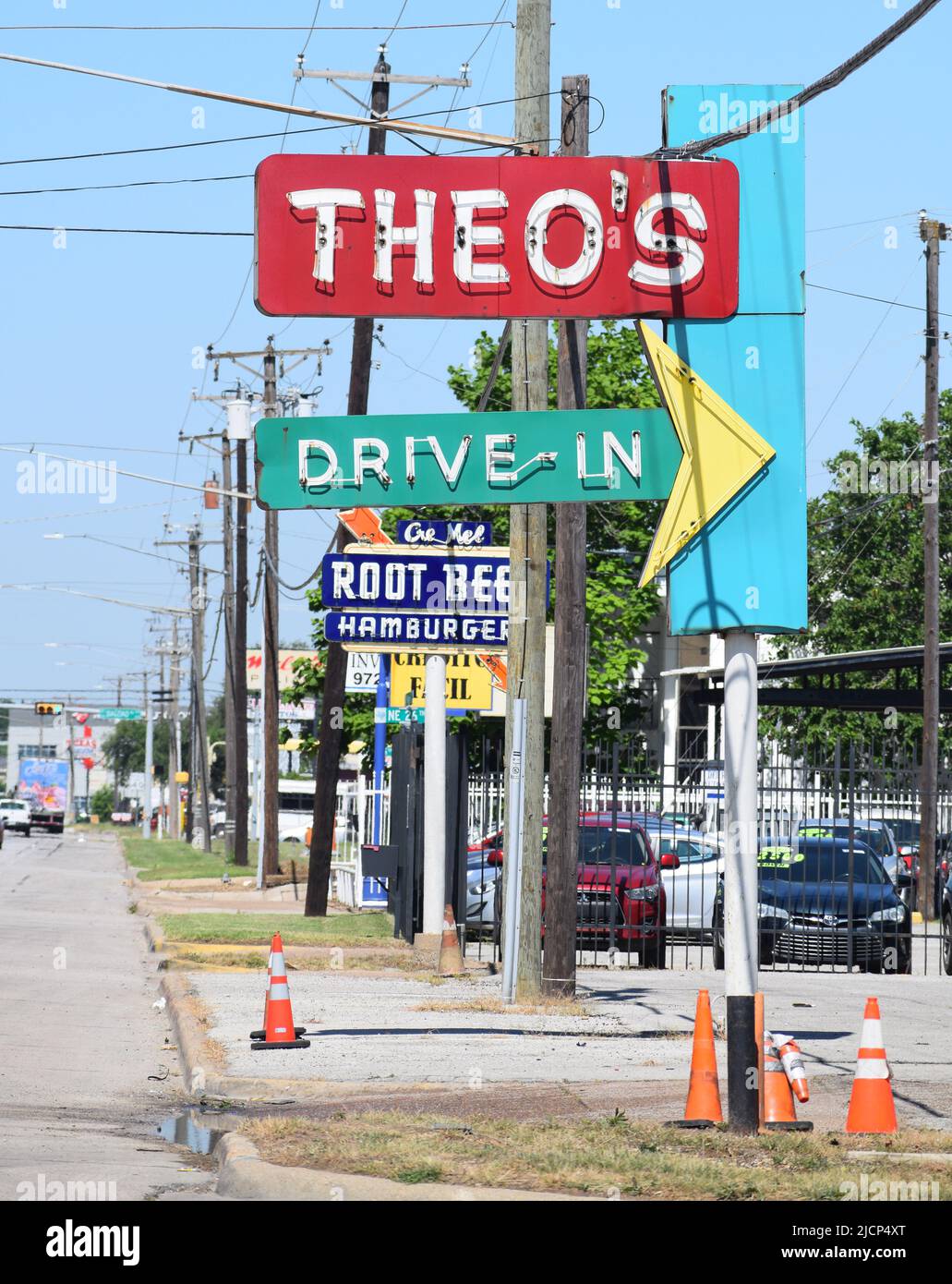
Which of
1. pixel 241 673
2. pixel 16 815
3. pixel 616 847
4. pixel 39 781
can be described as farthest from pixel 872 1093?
pixel 39 781

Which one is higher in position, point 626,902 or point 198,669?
point 198,669

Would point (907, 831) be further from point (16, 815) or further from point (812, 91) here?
point (16, 815)

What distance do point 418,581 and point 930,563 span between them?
54.5 ft

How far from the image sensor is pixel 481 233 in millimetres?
10867

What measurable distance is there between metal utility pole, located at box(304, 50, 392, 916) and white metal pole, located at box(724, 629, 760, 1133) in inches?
526

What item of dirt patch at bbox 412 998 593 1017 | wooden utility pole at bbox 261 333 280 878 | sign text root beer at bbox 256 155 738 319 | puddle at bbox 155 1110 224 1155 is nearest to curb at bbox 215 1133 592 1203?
puddle at bbox 155 1110 224 1155

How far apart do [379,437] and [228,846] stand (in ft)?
127

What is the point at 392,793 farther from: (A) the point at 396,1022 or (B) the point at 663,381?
(B) the point at 663,381

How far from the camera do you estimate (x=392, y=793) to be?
22.7 metres

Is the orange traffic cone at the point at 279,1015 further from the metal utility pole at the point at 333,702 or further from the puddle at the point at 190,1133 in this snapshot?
the metal utility pole at the point at 333,702

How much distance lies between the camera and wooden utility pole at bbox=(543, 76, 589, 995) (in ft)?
49.6

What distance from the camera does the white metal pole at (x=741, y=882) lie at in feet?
28.9

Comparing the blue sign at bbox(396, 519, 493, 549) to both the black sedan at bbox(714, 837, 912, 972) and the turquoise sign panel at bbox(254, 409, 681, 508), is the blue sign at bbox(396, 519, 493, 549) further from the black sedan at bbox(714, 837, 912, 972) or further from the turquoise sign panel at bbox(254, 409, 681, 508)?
the turquoise sign panel at bbox(254, 409, 681, 508)
